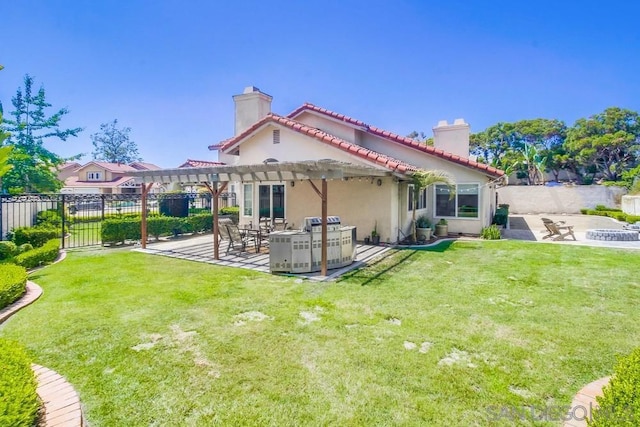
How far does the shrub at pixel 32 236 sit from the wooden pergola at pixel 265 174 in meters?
3.13

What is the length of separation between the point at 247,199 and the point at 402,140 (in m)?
8.64

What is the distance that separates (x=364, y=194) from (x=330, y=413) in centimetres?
1181

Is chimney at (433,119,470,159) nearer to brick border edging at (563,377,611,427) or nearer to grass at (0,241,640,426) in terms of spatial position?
grass at (0,241,640,426)

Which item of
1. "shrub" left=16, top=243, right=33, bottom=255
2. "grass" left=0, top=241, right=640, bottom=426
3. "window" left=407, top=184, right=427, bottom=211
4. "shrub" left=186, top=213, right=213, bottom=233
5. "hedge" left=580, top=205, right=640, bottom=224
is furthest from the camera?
"hedge" left=580, top=205, right=640, bottom=224

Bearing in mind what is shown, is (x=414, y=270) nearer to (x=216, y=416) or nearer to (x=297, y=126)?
(x=216, y=416)

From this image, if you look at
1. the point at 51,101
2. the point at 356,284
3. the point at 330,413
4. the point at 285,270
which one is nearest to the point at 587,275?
the point at 356,284

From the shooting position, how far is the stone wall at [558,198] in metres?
31.4

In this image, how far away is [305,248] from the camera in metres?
9.83

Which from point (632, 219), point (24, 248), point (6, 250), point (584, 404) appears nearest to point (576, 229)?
point (632, 219)

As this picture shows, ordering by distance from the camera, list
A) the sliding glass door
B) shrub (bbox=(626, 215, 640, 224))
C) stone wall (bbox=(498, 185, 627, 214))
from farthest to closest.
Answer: stone wall (bbox=(498, 185, 627, 214)), shrub (bbox=(626, 215, 640, 224)), the sliding glass door

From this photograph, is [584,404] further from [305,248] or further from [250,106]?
[250,106]

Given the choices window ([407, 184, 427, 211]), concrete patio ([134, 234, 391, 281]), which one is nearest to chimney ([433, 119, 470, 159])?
window ([407, 184, 427, 211])

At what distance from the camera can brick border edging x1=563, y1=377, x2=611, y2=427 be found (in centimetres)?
338

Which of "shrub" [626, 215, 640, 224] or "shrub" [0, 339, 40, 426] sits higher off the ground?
"shrub" [626, 215, 640, 224]
